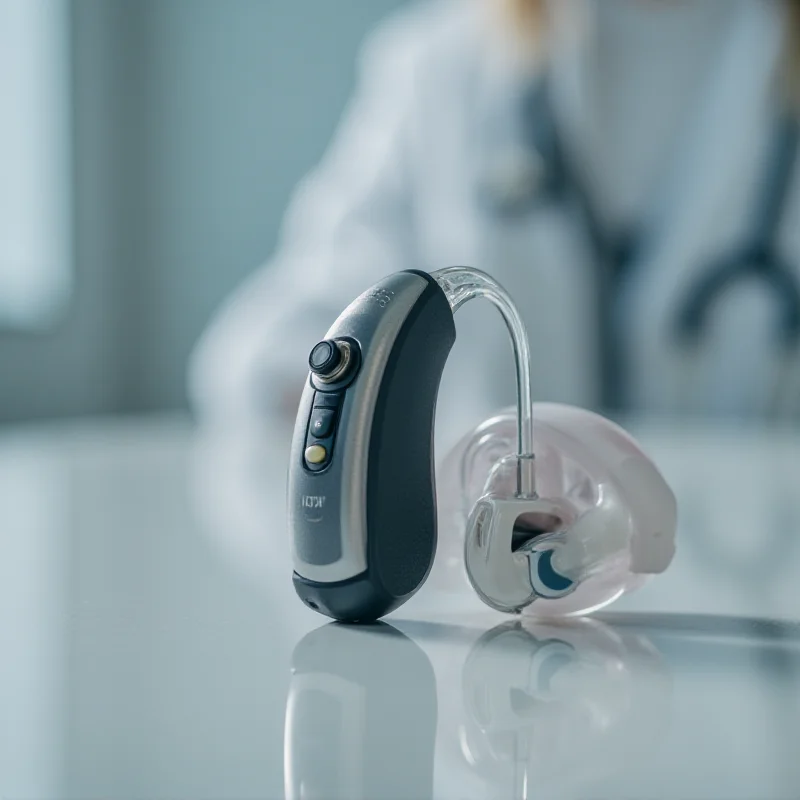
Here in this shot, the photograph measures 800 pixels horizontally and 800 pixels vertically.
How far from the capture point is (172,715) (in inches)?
11.4

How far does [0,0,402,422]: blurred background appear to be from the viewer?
2646mm

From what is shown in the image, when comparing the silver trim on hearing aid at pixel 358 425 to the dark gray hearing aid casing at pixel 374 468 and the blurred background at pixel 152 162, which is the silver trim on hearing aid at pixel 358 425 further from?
the blurred background at pixel 152 162

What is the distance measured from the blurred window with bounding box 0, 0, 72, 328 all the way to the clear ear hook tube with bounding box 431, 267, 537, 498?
2.20 meters

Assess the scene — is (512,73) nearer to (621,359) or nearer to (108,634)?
(621,359)

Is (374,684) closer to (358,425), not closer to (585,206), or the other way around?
(358,425)

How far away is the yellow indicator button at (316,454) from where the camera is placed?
0.37 metres

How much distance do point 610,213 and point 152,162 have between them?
63.4 inches

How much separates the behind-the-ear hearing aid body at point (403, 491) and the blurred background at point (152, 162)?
91.8 inches

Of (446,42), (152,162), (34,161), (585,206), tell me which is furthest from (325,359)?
(152,162)

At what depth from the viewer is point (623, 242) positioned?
1.67 m

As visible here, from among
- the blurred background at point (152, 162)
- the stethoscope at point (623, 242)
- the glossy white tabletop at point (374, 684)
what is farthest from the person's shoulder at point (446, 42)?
the glossy white tabletop at point (374, 684)

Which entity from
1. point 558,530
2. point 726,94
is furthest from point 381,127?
point 558,530

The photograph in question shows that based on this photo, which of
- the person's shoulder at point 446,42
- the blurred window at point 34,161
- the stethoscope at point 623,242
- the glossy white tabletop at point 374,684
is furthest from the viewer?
the blurred window at point 34,161

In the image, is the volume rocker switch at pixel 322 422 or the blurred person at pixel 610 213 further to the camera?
the blurred person at pixel 610 213
